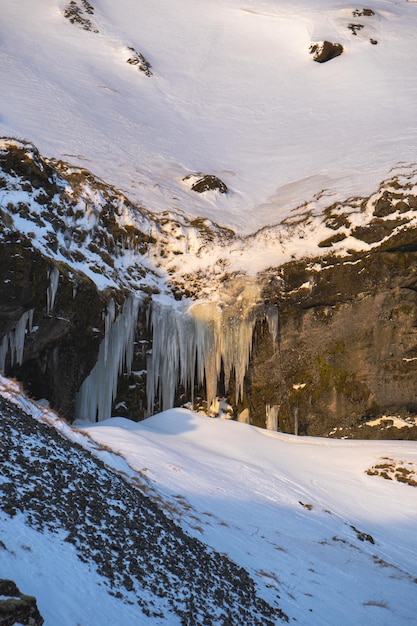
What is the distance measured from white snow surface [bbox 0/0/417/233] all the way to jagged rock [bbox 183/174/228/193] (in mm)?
386

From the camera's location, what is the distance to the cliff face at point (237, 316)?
19.1 meters

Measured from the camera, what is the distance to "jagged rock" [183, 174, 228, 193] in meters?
26.2

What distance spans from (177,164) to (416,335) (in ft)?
41.1

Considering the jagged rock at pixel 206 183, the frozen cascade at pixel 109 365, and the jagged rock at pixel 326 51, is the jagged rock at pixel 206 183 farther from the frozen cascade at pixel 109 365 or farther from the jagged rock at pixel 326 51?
the jagged rock at pixel 326 51

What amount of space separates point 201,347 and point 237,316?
4.22 feet

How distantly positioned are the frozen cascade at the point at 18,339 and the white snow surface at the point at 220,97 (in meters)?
7.04

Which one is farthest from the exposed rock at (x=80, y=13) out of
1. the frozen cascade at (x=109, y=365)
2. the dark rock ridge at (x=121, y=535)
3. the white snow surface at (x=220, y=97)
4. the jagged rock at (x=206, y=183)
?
the dark rock ridge at (x=121, y=535)

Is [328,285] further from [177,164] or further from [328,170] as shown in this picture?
[177,164]

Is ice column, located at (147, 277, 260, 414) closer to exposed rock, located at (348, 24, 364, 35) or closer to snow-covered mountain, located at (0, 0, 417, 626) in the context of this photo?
snow-covered mountain, located at (0, 0, 417, 626)

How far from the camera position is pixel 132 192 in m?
23.9

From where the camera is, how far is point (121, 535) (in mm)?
8117

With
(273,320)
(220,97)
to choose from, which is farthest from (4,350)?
(220,97)

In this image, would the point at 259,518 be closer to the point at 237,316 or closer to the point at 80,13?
the point at 237,316

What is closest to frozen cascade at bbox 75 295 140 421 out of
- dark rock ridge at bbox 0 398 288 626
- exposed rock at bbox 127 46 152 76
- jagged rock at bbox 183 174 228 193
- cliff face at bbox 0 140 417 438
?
cliff face at bbox 0 140 417 438
